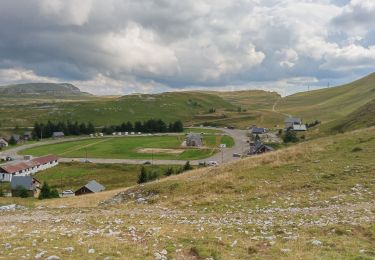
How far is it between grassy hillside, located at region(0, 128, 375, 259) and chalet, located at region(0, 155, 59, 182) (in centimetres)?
10022

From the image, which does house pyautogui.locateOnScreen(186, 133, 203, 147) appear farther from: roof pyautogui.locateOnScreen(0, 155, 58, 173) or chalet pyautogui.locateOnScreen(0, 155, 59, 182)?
roof pyautogui.locateOnScreen(0, 155, 58, 173)

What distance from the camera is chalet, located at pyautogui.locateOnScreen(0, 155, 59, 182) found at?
422 feet

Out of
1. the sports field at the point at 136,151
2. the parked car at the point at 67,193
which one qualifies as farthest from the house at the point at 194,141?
the parked car at the point at 67,193

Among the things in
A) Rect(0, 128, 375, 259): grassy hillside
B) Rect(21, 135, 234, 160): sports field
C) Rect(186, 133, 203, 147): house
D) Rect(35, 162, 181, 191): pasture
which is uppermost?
Rect(0, 128, 375, 259): grassy hillside

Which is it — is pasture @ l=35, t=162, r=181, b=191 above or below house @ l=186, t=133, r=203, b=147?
below

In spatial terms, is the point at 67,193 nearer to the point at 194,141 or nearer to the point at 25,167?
the point at 25,167

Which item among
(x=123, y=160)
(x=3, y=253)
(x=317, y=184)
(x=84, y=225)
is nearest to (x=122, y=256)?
(x=3, y=253)

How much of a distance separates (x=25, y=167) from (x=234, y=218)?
12744 cm

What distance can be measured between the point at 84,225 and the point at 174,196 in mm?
12222

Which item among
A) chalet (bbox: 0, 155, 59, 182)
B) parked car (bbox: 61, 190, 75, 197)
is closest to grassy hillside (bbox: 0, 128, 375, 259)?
parked car (bbox: 61, 190, 75, 197)

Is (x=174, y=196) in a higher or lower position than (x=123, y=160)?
higher

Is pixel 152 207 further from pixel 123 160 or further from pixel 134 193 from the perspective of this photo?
pixel 123 160

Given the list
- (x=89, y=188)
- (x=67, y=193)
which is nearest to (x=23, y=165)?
(x=67, y=193)

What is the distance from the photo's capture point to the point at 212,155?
157 m
